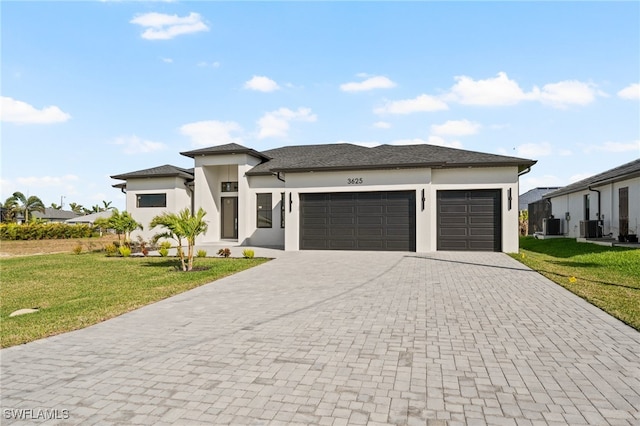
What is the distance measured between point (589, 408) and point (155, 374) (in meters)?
4.41

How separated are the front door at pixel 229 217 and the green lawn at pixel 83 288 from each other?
8.40m

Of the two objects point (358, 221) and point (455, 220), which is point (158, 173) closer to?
point (358, 221)

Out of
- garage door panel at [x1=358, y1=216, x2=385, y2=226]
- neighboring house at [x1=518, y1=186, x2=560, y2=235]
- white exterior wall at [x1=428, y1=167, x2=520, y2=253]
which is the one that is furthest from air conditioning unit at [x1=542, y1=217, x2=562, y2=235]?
garage door panel at [x1=358, y1=216, x2=385, y2=226]

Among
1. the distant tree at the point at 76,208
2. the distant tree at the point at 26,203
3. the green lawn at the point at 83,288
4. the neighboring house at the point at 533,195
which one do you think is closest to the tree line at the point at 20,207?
the distant tree at the point at 26,203

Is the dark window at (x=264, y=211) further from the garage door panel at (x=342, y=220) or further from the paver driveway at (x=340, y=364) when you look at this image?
the paver driveway at (x=340, y=364)

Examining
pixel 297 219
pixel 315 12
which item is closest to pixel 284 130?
pixel 297 219

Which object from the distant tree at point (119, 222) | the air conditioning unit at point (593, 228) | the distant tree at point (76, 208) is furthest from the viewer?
the distant tree at point (76, 208)

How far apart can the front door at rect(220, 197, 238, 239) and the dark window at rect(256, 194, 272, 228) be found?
2530 millimetres

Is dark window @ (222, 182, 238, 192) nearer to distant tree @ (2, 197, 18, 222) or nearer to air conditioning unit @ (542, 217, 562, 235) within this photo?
air conditioning unit @ (542, 217, 562, 235)

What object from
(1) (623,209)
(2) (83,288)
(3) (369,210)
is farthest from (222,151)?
(1) (623,209)

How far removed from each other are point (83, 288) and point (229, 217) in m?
13.9

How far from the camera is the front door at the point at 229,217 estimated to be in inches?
902

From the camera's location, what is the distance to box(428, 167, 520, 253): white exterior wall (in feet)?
51.8

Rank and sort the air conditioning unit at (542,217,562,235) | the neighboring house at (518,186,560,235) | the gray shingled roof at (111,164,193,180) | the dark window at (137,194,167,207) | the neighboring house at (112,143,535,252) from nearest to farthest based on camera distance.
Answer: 1. the neighboring house at (112,143,535,252)
2. the gray shingled roof at (111,164,193,180)
3. the dark window at (137,194,167,207)
4. the air conditioning unit at (542,217,562,235)
5. the neighboring house at (518,186,560,235)
